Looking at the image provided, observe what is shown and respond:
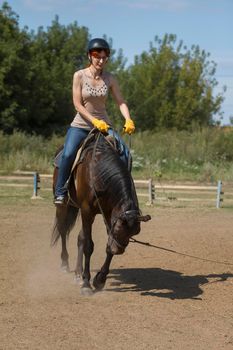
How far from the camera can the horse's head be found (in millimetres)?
6512

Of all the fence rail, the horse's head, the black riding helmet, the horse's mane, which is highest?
the black riding helmet

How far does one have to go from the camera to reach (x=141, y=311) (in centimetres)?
629

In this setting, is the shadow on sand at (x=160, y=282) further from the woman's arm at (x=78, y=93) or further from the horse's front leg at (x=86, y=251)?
the woman's arm at (x=78, y=93)

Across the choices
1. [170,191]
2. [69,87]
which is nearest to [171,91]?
[69,87]

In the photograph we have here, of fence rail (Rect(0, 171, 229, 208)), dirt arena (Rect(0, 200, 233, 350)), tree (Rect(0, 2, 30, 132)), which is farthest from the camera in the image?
tree (Rect(0, 2, 30, 132))

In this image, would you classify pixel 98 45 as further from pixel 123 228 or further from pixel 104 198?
pixel 123 228

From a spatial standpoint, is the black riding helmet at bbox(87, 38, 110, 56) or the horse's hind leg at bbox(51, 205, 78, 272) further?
the horse's hind leg at bbox(51, 205, 78, 272)

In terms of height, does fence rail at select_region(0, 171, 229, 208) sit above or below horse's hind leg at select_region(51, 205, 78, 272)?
below

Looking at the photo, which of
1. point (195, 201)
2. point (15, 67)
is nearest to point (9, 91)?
point (15, 67)

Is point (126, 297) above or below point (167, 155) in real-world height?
below

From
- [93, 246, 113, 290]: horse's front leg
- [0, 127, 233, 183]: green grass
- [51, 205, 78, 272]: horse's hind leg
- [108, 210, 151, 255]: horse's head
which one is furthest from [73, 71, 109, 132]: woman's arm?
[0, 127, 233, 183]: green grass

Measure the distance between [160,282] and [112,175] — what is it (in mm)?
1862

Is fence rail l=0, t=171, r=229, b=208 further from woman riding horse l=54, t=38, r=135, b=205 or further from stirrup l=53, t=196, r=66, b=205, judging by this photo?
woman riding horse l=54, t=38, r=135, b=205

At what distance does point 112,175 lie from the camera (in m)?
6.95
